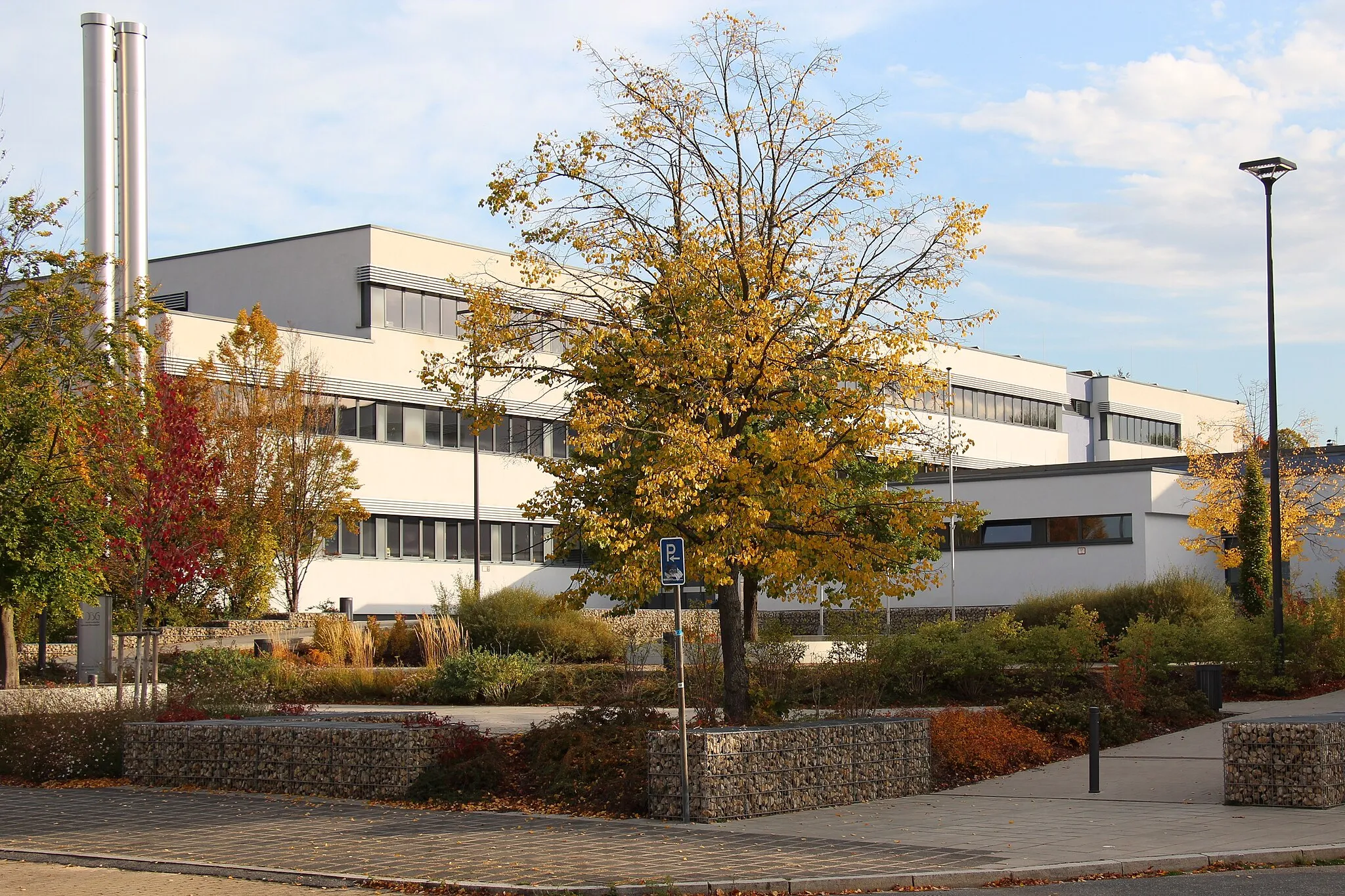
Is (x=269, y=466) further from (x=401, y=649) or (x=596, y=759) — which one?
(x=596, y=759)

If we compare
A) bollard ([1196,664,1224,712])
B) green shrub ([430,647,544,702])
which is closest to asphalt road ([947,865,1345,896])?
bollard ([1196,664,1224,712])

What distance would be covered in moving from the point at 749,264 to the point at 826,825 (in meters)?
6.09

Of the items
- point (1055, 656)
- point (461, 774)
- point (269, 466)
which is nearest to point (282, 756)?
point (461, 774)

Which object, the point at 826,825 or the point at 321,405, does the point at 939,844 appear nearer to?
the point at 826,825

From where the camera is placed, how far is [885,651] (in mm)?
23469

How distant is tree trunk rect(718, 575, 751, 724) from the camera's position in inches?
647

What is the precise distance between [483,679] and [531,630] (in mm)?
5315

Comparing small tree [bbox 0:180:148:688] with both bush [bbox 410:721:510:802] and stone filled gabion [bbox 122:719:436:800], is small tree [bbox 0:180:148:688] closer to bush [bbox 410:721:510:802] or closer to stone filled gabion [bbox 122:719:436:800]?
stone filled gabion [bbox 122:719:436:800]

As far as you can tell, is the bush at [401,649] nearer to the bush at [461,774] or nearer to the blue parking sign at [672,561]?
the bush at [461,774]

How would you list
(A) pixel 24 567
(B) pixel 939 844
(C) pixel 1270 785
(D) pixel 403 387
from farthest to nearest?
(D) pixel 403 387 < (A) pixel 24 567 < (C) pixel 1270 785 < (B) pixel 939 844

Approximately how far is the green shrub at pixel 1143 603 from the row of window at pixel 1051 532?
25.1ft

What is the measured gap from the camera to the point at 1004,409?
247ft

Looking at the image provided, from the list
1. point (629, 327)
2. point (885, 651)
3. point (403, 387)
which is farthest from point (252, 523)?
point (629, 327)

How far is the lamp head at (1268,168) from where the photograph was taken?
2622 cm
